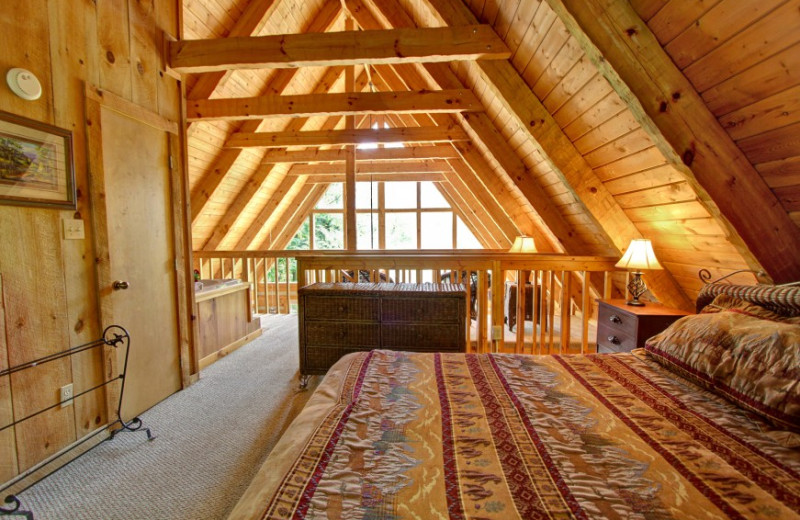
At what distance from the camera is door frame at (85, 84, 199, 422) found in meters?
1.75

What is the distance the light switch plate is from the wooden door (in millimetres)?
81

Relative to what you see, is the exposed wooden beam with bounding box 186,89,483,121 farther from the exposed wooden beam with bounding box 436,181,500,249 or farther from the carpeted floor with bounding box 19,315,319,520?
the exposed wooden beam with bounding box 436,181,500,249

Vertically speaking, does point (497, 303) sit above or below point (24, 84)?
below

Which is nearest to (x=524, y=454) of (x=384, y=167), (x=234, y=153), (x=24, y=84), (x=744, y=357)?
(x=744, y=357)

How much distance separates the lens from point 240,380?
2.53m

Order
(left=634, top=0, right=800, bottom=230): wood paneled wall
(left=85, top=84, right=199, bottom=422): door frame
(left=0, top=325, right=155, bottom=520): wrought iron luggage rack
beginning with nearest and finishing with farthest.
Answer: (left=634, top=0, right=800, bottom=230): wood paneled wall → (left=0, top=325, right=155, bottom=520): wrought iron luggage rack → (left=85, top=84, right=199, bottom=422): door frame

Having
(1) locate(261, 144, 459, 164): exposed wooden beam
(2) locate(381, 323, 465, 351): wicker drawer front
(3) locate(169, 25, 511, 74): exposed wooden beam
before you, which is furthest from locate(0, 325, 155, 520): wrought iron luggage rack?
(1) locate(261, 144, 459, 164): exposed wooden beam

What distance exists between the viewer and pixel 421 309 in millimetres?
2256

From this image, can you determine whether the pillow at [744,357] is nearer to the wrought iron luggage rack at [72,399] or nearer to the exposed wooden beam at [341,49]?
the exposed wooden beam at [341,49]

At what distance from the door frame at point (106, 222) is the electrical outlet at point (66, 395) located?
182 millimetres

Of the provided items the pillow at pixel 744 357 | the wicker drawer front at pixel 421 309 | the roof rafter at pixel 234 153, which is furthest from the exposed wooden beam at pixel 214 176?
the pillow at pixel 744 357

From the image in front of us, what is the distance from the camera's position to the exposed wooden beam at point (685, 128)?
147 cm

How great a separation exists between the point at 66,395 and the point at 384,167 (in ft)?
16.5

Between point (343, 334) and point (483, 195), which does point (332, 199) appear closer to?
point (483, 195)
